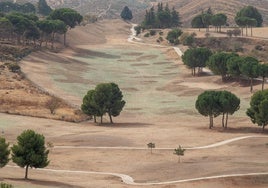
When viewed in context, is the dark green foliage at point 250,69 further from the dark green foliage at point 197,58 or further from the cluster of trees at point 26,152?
the cluster of trees at point 26,152

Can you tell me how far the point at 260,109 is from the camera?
97.6 meters

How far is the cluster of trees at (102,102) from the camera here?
4375 inches

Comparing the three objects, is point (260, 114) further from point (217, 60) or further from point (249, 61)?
point (217, 60)

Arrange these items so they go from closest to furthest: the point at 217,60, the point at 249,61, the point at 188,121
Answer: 1. the point at 188,121
2. the point at 249,61
3. the point at 217,60

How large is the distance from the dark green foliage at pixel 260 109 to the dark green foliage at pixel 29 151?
5095 cm

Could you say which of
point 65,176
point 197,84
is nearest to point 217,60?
point 197,84

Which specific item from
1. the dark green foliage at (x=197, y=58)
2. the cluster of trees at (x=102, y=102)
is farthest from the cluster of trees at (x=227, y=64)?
the cluster of trees at (x=102, y=102)

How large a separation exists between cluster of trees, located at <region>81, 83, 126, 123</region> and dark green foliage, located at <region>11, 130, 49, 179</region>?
50.3 meters

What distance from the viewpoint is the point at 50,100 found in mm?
123000

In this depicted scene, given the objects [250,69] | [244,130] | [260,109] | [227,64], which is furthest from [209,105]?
[227,64]

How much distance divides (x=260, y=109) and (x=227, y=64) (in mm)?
49832

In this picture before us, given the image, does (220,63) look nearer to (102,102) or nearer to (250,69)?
(250,69)

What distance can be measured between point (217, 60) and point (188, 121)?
40.8 m

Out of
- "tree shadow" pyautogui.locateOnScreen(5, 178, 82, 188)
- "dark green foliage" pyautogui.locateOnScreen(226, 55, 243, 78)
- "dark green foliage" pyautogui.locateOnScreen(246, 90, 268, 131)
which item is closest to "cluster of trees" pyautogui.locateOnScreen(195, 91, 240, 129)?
"dark green foliage" pyautogui.locateOnScreen(246, 90, 268, 131)
